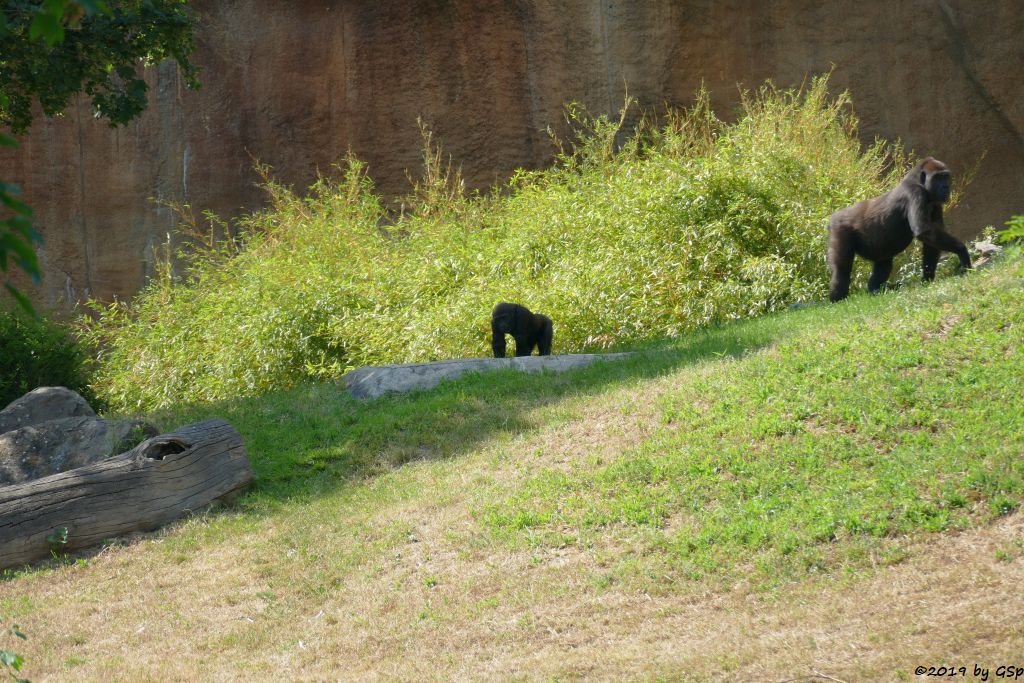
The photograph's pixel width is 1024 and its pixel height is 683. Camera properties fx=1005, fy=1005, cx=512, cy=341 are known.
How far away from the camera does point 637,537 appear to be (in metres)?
6.21

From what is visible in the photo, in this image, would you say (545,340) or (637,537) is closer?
(637,537)

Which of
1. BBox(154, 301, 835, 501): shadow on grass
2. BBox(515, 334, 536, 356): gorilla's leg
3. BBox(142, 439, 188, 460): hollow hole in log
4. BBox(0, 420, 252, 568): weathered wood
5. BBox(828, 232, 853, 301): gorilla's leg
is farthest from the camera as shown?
BBox(515, 334, 536, 356): gorilla's leg

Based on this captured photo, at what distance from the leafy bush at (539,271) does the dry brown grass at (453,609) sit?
4400 millimetres

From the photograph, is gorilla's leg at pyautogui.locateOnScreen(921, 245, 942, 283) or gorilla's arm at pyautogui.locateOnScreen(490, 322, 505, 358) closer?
gorilla's leg at pyautogui.locateOnScreen(921, 245, 942, 283)

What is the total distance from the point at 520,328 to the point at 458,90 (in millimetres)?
8252

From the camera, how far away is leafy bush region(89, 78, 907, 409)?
1195 cm

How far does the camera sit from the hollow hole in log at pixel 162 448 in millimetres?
7800

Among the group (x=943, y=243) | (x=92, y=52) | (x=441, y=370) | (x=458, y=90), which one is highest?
(x=92, y=52)

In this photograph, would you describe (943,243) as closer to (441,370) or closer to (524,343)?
(524,343)

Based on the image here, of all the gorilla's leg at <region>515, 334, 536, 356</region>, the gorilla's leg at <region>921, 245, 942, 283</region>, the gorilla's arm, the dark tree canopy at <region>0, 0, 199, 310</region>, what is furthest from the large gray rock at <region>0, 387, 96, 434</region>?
the gorilla's leg at <region>921, 245, 942, 283</region>

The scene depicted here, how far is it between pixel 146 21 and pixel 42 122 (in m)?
9.47

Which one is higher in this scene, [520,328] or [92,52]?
[92,52]

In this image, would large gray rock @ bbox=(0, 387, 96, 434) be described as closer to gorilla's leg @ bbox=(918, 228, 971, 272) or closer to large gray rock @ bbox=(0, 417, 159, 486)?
large gray rock @ bbox=(0, 417, 159, 486)

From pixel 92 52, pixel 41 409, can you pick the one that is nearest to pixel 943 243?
pixel 92 52
